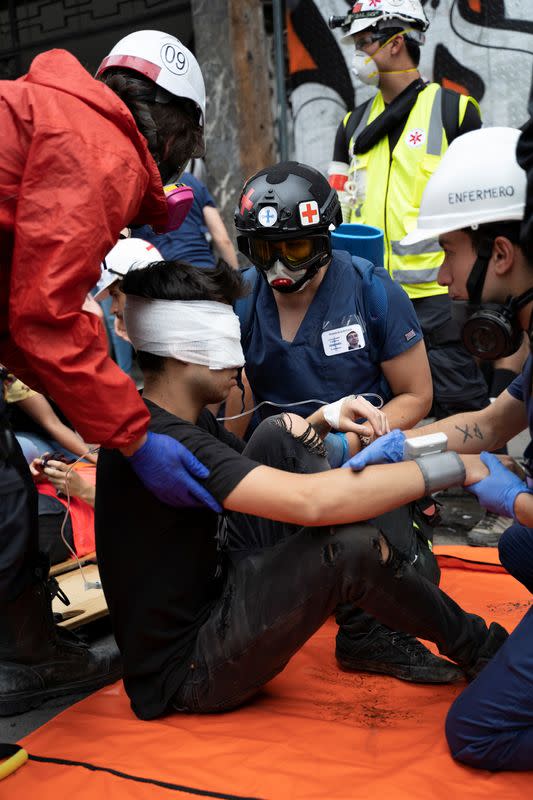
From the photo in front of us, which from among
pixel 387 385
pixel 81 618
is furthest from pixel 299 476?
pixel 81 618

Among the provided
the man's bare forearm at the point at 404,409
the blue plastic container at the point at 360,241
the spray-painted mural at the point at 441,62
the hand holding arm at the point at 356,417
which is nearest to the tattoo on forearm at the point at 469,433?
the hand holding arm at the point at 356,417

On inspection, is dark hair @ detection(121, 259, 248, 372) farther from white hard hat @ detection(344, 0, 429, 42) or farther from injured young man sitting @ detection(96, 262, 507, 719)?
white hard hat @ detection(344, 0, 429, 42)

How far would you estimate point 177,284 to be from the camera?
2793 mm

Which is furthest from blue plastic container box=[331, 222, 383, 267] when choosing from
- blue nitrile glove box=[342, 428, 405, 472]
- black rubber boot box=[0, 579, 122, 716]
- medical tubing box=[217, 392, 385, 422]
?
black rubber boot box=[0, 579, 122, 716]

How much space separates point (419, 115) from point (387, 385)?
197cm

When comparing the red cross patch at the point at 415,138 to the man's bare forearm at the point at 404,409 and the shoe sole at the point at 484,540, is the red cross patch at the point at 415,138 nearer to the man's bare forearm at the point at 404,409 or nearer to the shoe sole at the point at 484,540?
the man's bare forearm at the point at 404,409

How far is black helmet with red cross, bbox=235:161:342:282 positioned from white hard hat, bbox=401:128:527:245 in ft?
Answer: 2.07

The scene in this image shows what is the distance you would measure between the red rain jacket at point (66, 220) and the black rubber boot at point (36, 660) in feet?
3.51

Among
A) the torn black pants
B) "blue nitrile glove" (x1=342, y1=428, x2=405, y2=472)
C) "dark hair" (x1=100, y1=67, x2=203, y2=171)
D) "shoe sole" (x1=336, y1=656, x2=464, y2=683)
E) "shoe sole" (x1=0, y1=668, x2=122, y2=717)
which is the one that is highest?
"dark hair" (x1=100, y1=67, x2=203, y2=171)

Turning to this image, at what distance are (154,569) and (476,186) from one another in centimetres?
139

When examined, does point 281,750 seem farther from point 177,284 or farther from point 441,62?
point 441,62

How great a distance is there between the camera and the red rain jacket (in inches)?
89.5

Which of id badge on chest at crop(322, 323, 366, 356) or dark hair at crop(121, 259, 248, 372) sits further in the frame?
id badge on chest at crop(322, 323, 366, 356)

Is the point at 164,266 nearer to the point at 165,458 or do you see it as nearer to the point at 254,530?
the point at 165,458
